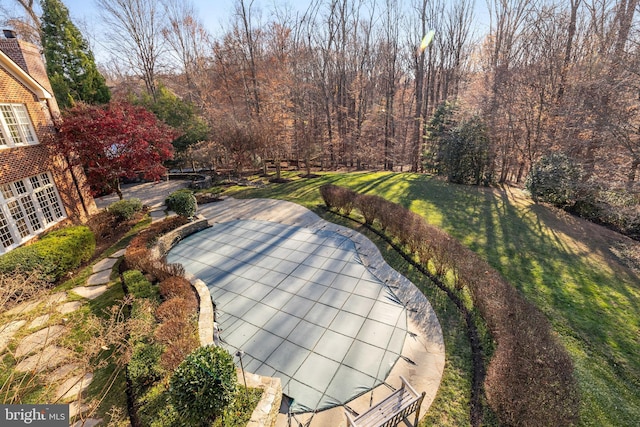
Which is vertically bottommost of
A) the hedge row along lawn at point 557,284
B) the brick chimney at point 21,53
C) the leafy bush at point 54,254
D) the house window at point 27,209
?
the hedge row along lawn at point 557,284

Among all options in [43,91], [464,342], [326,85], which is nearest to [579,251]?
[464,342]

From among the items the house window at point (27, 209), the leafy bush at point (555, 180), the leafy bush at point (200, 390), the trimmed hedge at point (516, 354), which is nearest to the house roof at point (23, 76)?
the house window at point (27, 209)

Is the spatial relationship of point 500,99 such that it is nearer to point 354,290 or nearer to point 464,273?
point 464,273

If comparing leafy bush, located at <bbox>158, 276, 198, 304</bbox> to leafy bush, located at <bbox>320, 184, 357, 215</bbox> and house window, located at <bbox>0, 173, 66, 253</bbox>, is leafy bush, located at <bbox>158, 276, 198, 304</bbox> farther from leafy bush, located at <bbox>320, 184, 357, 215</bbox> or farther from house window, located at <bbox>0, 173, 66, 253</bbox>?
leafy bush, located at <bbox>320, 184, 357, 215</bbox>

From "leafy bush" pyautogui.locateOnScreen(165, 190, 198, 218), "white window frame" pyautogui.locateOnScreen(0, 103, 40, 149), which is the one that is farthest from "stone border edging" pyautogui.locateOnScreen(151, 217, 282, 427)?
"white window frame" pyautogui.locateOnScreen(0, 103, 40, 149)

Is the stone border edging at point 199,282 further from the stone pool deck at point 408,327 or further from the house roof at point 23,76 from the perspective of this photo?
→ the house roof at point 23,76

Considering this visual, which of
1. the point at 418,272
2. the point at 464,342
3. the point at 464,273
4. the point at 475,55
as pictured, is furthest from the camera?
the point at 475,55
